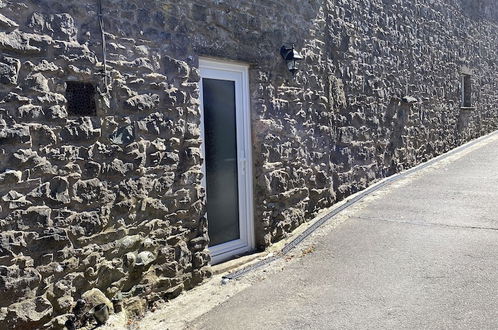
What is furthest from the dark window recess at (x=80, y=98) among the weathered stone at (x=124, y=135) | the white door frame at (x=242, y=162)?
the white door frame at (x=242, y=162)

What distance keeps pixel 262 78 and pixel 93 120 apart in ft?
7.80

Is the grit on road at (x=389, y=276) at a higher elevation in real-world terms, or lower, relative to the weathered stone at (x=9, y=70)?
lower

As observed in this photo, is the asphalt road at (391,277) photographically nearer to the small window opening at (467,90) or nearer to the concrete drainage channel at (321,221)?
the concrete drainage channel at (321,221)

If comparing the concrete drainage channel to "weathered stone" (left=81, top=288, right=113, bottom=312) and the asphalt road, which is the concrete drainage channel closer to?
the asphalt road

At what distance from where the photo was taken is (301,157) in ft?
20.0

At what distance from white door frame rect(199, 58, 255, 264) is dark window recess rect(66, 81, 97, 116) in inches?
65.5

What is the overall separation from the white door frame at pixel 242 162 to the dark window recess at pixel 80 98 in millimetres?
1663

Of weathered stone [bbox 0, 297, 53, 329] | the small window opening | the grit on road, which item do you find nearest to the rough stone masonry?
weathered stone [bbox 0, 297, 53, 329]

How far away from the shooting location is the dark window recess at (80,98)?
3.49m

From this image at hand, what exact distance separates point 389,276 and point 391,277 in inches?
1.2

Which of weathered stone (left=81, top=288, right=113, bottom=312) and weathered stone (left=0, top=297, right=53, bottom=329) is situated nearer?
weathered stone (left=0, top=297, right=53, bottom=329)

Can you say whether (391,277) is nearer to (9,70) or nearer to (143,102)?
(143,102)

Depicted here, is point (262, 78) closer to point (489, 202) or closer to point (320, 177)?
point (320, 177)

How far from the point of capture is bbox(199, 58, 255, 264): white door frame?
5.02 metres
